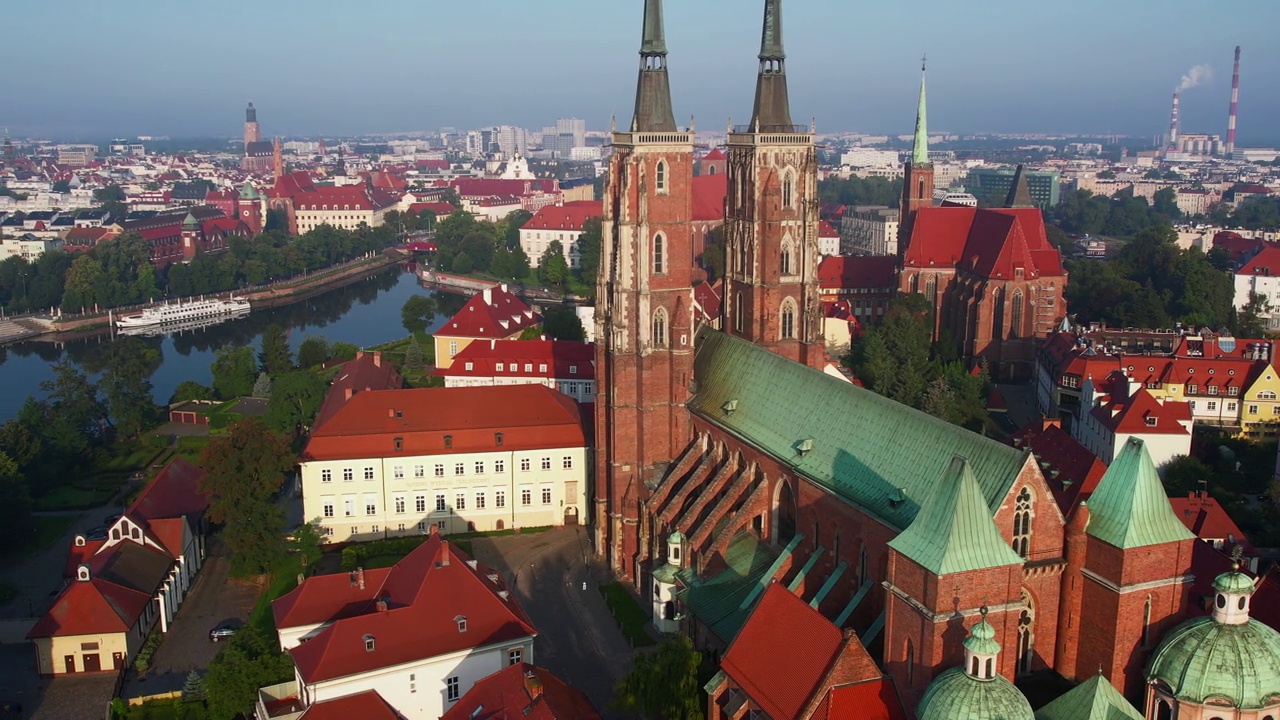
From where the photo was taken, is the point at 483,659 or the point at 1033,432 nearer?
the point at 483,659

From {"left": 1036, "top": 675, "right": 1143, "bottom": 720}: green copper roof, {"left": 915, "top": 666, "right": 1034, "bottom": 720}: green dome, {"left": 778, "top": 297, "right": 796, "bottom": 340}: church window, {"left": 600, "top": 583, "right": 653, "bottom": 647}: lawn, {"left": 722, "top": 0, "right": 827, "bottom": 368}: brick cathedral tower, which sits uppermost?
{"left": 722, "top": 0, "right": 827, "bottom": 368}: brick cathedral tower

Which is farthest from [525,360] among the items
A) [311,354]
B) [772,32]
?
[772,32]

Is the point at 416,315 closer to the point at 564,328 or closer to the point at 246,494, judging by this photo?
the point at 564,328

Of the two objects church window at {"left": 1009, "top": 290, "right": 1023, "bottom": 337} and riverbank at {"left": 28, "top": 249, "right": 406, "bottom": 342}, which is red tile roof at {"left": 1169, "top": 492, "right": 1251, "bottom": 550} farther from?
riverbank at {"left": 28, "top": 249, "right": 406, "bottom": 342}

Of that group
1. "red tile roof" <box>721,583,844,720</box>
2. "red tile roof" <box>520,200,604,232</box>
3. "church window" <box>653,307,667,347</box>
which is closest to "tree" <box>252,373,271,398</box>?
"church window" <box>653,307,667,347</box>

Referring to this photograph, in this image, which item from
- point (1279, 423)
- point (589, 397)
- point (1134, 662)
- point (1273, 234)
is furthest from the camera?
point (1273, 234)

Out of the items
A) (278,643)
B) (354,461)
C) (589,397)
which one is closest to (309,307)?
(589,397)

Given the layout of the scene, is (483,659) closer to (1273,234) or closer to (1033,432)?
(1033,432)

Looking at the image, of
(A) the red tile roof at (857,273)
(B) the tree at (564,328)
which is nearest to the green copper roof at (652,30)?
(B) the tree at (564,328)
